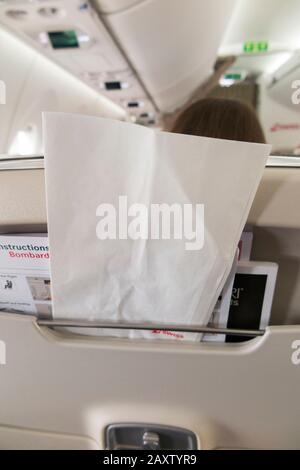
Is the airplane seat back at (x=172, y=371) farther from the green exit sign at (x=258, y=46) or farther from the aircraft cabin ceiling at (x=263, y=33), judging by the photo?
the green exit sign at (x=258, y=46)

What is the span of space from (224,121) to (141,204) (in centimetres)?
57

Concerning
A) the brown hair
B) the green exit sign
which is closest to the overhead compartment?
the green exit sign

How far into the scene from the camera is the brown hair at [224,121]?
0.84 m

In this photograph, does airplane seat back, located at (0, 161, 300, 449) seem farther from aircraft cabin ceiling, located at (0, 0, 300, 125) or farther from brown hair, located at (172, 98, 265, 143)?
aircraft cabin ceiling, located at (0, 0, 300, 125)

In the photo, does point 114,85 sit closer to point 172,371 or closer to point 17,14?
point 17,14

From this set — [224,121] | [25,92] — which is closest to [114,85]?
[25,92]

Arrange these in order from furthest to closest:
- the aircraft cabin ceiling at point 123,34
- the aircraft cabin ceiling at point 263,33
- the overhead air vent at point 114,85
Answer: the overhead air vent at point 114,85 < the aircraft cabin ceiling at point 263,33 < the aircraft cabin ceiling at point 123,34

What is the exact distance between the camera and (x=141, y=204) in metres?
0.40

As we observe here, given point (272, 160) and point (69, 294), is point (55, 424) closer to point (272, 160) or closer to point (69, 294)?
point (69, 294)

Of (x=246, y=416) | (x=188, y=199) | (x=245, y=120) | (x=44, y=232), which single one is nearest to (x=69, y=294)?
(x=44, y=232)

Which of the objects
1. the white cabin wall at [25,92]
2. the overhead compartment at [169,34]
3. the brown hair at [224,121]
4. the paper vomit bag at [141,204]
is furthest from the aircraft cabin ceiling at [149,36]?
the paper vomit bag at [141,204]

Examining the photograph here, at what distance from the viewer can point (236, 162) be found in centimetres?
39

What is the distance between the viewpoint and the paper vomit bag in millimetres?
388

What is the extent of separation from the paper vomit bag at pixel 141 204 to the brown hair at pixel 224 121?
0.49 m
